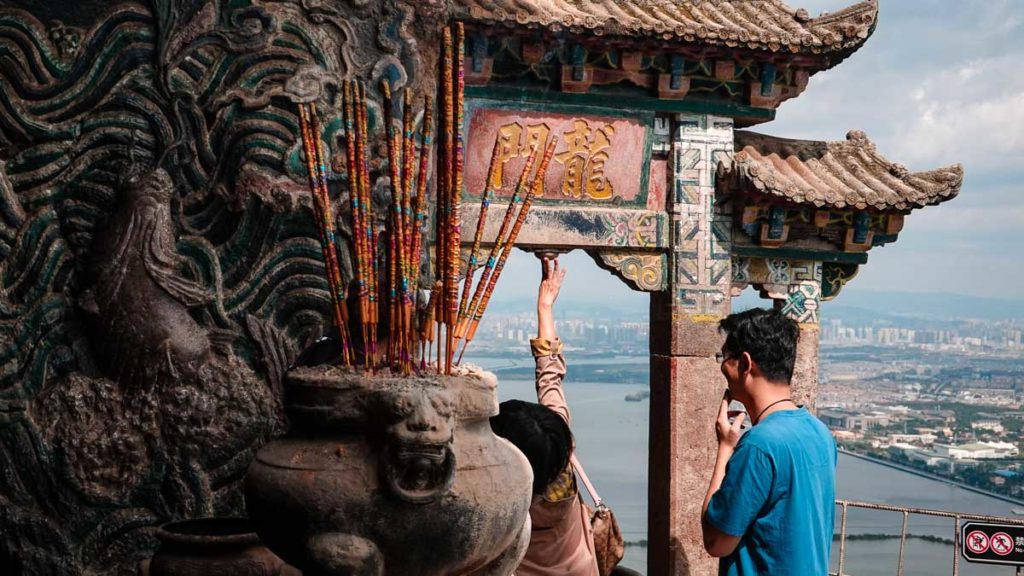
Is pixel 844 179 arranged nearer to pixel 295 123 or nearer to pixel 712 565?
pixel 712 565

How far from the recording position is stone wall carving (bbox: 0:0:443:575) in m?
4.74

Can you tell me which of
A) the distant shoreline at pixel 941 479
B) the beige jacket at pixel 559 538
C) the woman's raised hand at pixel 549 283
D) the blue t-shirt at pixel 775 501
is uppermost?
the woman's raised hand at pixel 549 283

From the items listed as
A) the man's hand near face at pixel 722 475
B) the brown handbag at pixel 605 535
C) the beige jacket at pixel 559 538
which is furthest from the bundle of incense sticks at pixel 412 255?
the brown handbag at pixel 605 535

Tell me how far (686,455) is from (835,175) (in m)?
2.06

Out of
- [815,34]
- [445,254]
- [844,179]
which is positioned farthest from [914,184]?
[445,254]

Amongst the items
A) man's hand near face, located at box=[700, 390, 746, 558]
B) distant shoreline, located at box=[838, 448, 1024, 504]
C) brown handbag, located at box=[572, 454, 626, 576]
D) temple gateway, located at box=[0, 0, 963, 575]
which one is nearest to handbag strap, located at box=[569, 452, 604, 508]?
brown handbag, located at box=[572, 454, 626, 576]

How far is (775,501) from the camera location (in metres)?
2.89

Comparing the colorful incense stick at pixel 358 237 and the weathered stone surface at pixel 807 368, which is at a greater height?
the colorful incense stick at pixel 358 237

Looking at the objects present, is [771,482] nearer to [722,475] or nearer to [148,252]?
[722,475]

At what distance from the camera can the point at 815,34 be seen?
7207 mm

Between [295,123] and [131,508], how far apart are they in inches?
68.3

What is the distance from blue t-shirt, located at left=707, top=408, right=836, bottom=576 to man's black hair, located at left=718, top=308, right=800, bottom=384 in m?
0.16

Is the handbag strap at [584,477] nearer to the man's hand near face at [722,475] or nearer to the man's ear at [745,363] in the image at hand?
the man's hand near face at [722,475]

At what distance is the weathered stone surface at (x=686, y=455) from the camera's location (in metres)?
7.32
